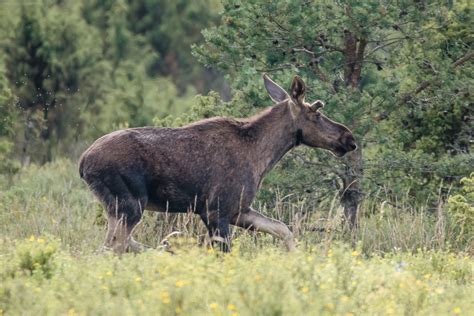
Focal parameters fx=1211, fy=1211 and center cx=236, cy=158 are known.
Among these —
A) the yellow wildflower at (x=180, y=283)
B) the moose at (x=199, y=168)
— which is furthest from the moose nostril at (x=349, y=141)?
the yellow wildflower at (x=180, y=283)

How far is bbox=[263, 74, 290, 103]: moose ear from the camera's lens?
13.6m

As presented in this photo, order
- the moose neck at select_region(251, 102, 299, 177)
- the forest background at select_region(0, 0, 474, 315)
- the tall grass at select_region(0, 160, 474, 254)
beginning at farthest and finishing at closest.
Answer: the tall grass at select_region(0, 160, 474, 254) < the moose neck at select_region(251, 102, 299, 177) < the forest background at select_region(0, 0, 474, 315)

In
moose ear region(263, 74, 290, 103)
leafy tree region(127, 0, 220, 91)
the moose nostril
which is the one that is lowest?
leafy tree region(127, 0, 220, 91)

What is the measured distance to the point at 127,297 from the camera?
8.74 m

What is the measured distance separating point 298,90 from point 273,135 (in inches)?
22.3

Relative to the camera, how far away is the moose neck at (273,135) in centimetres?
1302

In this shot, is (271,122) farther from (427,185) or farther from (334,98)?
(427,185)

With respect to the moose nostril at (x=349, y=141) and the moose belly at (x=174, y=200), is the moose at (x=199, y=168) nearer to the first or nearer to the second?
the moose belly at (x=174, y=200)

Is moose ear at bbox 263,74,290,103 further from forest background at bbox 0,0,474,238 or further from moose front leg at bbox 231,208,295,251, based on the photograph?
moose front leg at bbox 231,208,295,251

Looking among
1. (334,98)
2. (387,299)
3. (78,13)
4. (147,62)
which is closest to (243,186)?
(334,98)

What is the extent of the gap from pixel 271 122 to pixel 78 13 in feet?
68.2

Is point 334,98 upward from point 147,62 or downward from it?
upward

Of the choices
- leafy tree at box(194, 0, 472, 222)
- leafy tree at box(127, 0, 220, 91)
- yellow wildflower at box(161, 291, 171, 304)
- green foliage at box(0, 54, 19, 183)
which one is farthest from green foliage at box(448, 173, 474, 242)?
leafy tree at box(127, 0, 220, 91)

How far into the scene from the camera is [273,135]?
43.2 feet
